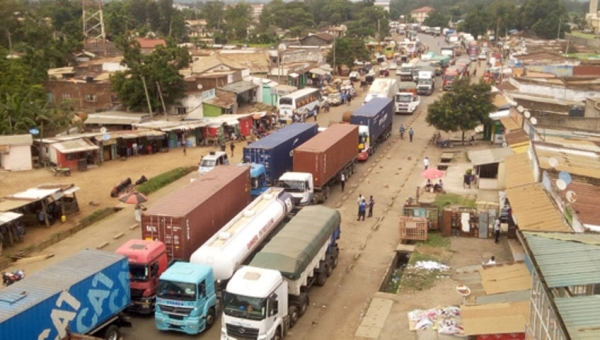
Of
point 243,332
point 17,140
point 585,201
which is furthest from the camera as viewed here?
point 17,140

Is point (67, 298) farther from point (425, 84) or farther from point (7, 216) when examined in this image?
point (425, 84)

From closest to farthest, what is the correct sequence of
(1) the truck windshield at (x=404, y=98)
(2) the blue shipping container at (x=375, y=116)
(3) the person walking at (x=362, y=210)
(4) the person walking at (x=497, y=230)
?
(4) the person walking at (x=497, y=230), (3) the person walking at (x=362, y=210), (2) the blue shipping container at (x=375, y=116), (1) the truck windshield at (x=404, y=98)

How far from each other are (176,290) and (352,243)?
8904 mm

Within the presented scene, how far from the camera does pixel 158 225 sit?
1842cm

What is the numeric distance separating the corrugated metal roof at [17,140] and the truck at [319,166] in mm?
14576

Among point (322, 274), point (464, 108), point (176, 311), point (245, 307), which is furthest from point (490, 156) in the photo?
point (176, 311)

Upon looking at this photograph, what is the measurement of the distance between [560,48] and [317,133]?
6375 centimetres

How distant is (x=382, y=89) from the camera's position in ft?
156

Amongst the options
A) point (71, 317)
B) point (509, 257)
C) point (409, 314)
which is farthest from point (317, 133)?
point (71, 317)

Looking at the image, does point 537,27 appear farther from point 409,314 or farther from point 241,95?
point 409,314

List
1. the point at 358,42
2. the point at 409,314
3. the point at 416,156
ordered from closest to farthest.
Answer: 1. the point at 409,314
2. the point at 416,156
3. the point at 358,42

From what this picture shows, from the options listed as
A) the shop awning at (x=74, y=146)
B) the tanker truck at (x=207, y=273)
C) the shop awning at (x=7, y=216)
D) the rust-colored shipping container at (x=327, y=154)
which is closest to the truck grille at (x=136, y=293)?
the tanker truck at (x=207, y=273)

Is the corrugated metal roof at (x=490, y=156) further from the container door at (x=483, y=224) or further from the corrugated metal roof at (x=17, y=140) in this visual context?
the corrugated metal roof at (x=17, y=140)

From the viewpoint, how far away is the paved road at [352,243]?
54.4 feet
